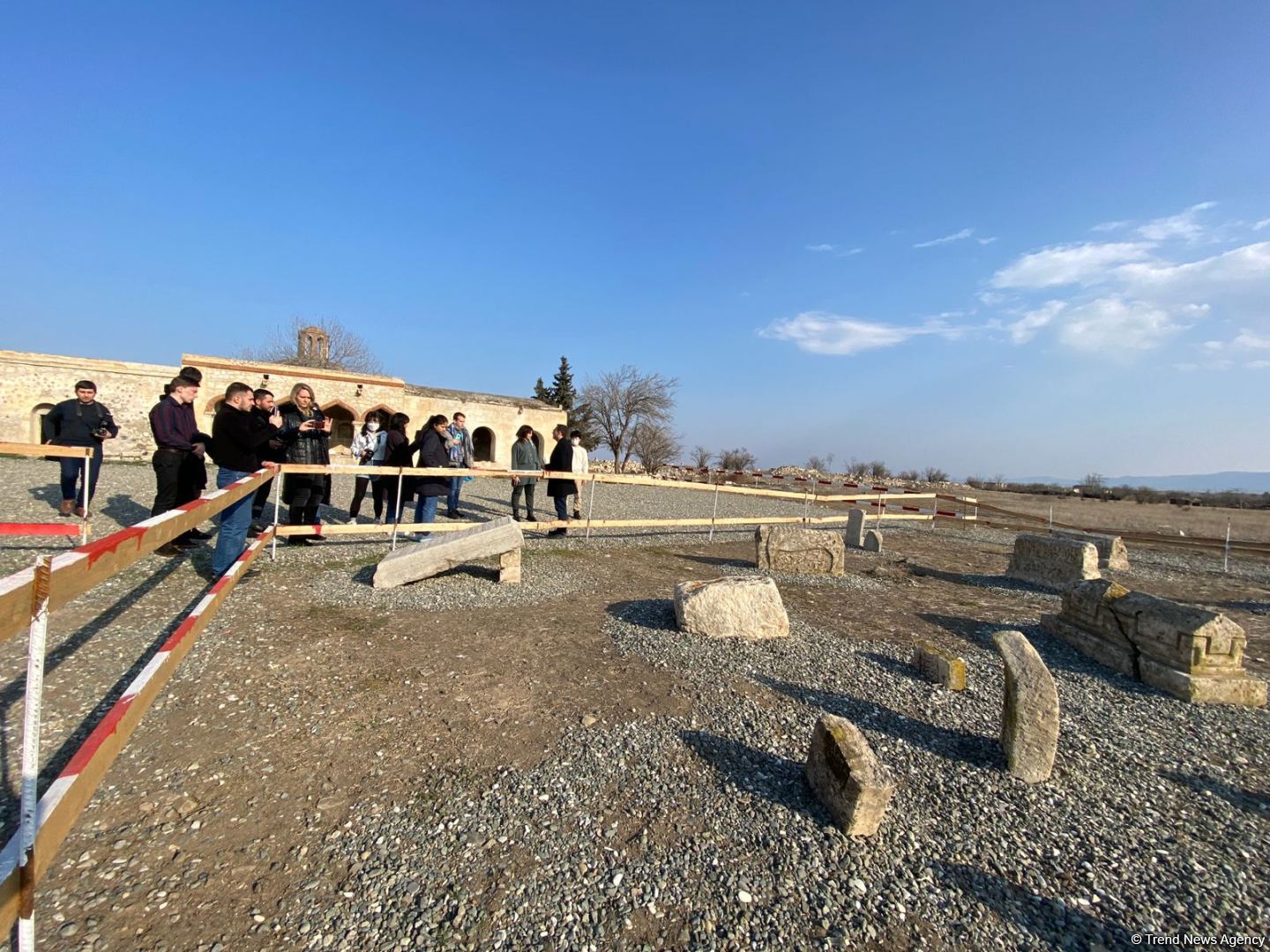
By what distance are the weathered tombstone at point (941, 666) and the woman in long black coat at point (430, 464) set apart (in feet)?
21.0

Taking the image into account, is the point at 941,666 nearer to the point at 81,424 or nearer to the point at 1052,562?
the point at 1052,562

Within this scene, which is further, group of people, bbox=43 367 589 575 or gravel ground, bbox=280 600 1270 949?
group of people, bbox=43 367 589 575

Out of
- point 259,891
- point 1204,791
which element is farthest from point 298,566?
point 1204,791

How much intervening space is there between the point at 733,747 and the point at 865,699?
1.34m

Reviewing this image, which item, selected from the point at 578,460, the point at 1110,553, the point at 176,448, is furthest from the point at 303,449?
the point at 1110,553

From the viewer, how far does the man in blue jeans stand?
18.1 ft

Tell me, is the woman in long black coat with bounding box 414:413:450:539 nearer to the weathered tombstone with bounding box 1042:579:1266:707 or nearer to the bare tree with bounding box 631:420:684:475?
the weathered tombstone with bounding box 1042:579:1266:707

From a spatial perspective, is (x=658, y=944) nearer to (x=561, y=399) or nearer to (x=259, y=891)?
(x=259, y=891)

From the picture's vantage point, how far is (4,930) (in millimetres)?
1390

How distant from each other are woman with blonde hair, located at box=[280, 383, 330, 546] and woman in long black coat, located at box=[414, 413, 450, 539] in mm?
1248

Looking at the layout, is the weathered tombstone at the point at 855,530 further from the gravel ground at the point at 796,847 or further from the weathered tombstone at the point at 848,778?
the weathered tombstone at the point at 848,778

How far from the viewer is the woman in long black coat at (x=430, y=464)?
26.5 ft

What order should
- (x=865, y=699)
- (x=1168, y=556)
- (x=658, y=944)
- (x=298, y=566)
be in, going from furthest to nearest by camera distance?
1. (x=1168, y=556)
2. (x=298, y=566)
3. (x=865, y=699)
4. (x=658, y=944)

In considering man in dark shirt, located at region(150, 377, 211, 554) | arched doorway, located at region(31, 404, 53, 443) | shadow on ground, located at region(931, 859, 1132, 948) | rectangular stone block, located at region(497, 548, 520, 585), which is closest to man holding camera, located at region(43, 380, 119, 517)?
man in dark shirt, located at region(150, 377, 211, 554)
